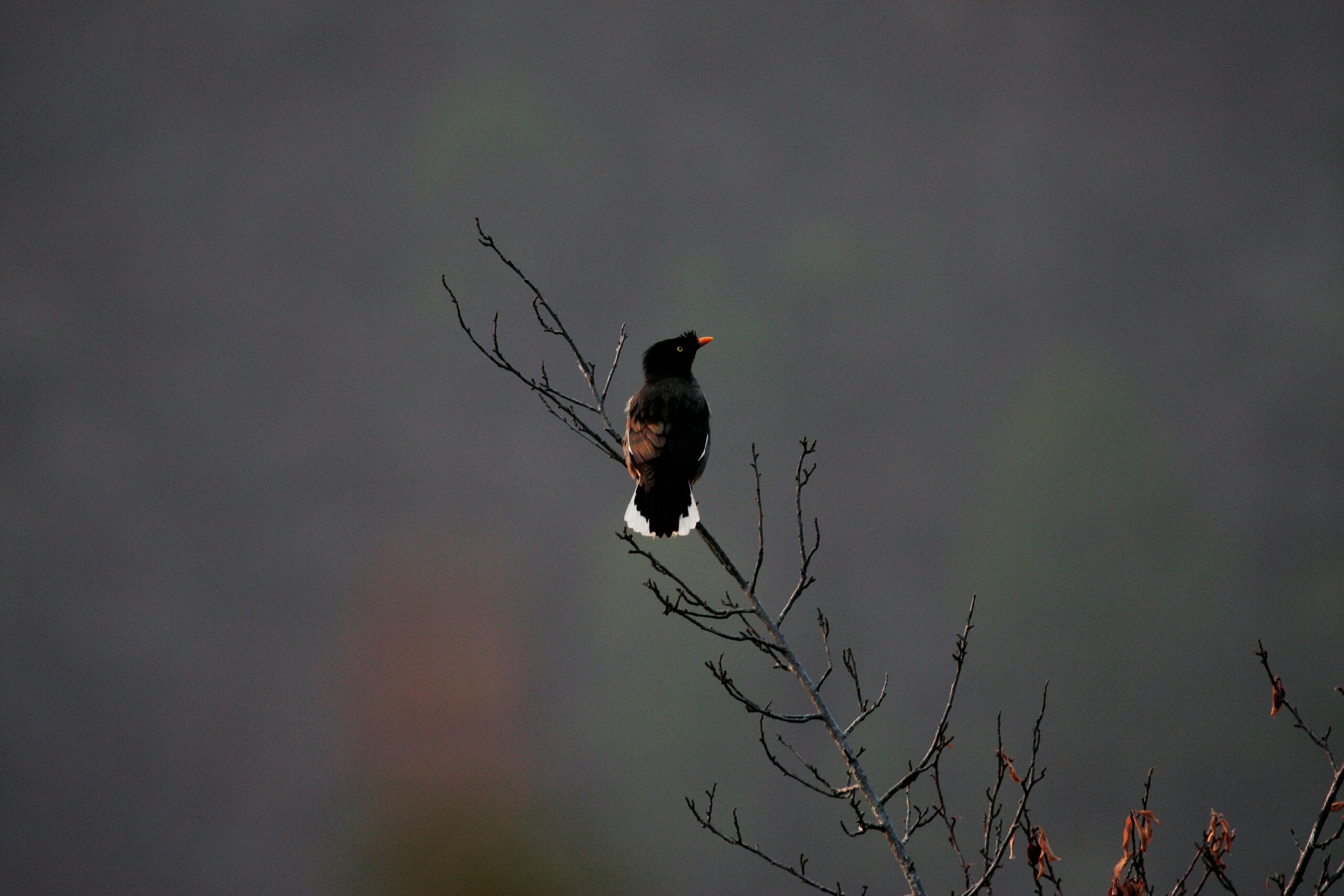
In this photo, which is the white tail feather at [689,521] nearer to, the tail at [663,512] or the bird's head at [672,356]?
the tail at [663,512]

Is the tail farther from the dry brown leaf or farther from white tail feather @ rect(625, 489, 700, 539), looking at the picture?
the dry brown leaf

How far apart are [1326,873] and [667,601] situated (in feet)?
5.77

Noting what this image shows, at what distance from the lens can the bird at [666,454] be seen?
11.9ft

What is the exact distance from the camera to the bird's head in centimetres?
457

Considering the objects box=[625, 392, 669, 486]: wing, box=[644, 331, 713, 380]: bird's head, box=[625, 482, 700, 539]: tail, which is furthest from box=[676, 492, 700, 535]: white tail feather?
box=[644, 331, 713, 380]: bird's head

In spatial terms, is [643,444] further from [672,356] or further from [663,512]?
[672,356]

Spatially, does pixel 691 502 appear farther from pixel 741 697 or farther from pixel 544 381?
pixel 741 697

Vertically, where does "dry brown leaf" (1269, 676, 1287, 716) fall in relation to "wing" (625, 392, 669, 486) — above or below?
below

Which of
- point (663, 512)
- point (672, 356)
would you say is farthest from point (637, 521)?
point (672, 356)

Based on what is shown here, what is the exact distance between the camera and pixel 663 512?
3.63 metres

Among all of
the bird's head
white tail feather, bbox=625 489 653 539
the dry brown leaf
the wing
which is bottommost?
the dry brown leaf

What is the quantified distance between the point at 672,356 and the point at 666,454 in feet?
3.24

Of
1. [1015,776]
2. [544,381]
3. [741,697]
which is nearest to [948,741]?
[1015,776]

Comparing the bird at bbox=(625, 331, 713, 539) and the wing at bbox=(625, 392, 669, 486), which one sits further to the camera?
the wing at bbox=(625, 392, 669, 486)
